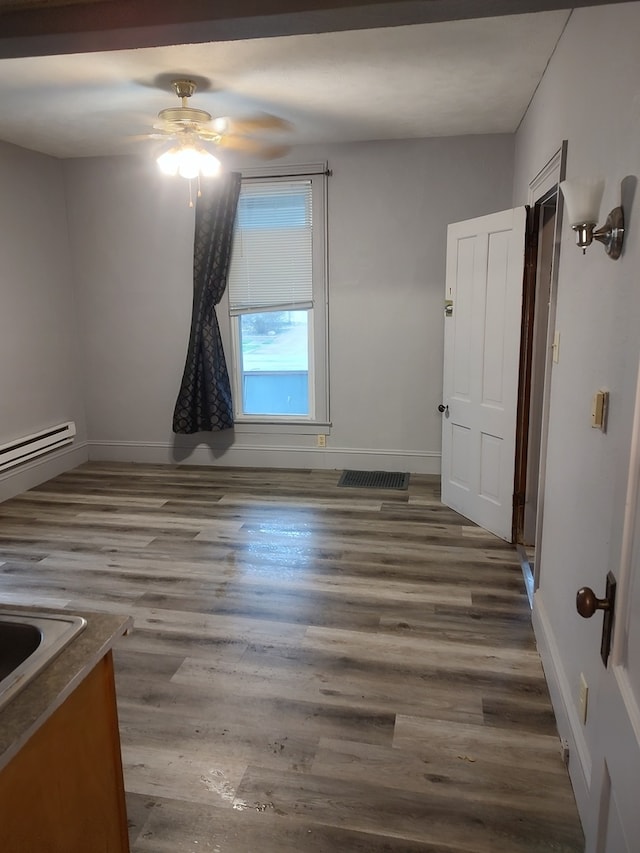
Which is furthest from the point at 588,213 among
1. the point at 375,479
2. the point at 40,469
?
the point at 40,469

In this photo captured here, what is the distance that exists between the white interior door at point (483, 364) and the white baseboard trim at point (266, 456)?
2.50 ft

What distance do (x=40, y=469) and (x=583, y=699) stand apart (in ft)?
14.9

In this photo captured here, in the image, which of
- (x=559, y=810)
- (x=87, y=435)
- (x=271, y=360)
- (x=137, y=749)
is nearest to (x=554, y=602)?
(x=559, y=810)

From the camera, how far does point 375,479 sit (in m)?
5.04

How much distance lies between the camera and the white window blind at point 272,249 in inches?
195

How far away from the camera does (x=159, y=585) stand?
333cm

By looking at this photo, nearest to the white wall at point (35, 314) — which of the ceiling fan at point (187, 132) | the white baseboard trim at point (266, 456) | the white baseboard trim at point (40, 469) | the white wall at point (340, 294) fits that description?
the white baseboard trim at point (40, 469)

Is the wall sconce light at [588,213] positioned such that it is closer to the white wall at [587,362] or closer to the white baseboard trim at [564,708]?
the white wall at [587,362]

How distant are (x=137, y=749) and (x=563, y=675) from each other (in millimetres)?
1551

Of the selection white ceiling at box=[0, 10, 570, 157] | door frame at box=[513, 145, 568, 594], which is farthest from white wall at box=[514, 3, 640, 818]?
white ceiling at box=[0, 10, 570, 157]

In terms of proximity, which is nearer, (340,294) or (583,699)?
(583,699)

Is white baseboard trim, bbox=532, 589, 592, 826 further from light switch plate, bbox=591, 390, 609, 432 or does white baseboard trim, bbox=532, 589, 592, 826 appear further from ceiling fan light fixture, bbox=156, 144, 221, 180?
ceiling fan light fixture, bbox=156, 144, 221, 180

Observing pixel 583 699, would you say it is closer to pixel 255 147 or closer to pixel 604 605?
pixel 604 605

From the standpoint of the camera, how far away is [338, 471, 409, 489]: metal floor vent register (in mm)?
4883
